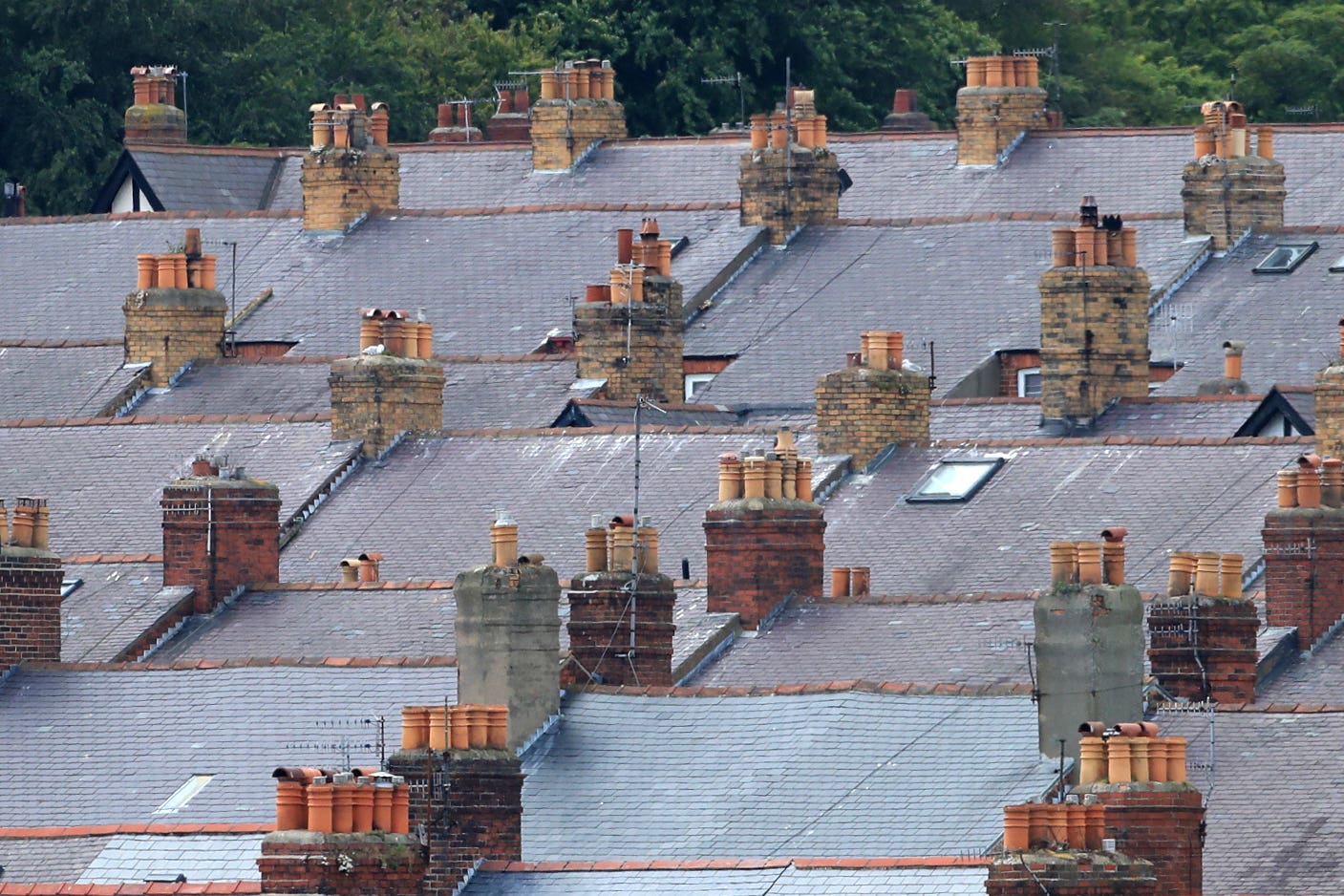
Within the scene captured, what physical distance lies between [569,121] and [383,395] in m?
21.5

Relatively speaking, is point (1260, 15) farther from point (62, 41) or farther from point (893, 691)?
point (893, 691)

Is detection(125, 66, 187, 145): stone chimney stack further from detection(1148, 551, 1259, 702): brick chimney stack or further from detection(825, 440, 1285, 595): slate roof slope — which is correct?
detection(1148, 551, 1259, 702): brick chimney stack

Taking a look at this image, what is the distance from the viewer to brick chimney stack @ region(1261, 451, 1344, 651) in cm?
6391

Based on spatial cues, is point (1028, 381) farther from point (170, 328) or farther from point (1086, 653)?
point (1086, 653)

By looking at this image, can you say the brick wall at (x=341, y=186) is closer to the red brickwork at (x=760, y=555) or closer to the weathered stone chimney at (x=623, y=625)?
the red brickwork at (x=760, y=555)

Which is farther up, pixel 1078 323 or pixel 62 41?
pixel 62 41

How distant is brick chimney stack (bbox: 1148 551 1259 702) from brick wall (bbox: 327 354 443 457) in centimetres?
1882

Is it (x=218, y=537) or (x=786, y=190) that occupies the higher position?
(x=786, y=190)

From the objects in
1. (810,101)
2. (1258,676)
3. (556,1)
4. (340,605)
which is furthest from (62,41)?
(1258,676)

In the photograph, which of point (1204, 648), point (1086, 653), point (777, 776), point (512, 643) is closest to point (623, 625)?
point (512, 643)

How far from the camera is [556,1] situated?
116 metres

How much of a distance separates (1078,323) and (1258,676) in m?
18.7

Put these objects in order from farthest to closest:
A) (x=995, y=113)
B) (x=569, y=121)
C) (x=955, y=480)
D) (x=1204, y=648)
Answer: (x=569, y=121)
(x=995, y=113)
(x=955, y=480)
(x=1204, y=648)

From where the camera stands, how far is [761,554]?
66.4m
